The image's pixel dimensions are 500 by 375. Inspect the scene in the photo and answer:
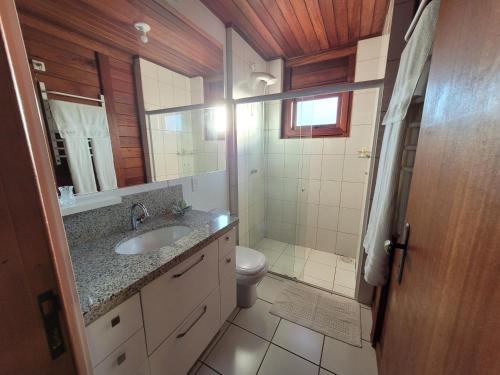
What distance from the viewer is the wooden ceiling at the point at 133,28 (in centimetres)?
88

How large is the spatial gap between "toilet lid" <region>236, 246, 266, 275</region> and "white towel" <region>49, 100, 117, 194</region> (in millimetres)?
1050

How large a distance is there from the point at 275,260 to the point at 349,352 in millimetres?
1114

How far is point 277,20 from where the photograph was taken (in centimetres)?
175

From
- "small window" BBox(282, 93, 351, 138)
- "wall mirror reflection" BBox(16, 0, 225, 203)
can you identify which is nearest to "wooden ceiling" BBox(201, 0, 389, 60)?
"wall mirror reflection" BBox(16, 0, 225, 203)

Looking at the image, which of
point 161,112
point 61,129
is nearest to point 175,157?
point 161,112

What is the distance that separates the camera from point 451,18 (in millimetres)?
572

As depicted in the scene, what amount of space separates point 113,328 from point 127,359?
17 centimetres

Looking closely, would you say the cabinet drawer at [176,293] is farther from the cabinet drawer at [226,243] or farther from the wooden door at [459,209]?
the wooden door at [459,209]

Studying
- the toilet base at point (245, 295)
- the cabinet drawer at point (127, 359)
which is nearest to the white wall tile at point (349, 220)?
the toilet base at point (245, 295)

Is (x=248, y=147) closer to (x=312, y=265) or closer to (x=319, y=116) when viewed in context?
(x=319, y=116)

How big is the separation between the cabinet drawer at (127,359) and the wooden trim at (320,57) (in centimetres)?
280

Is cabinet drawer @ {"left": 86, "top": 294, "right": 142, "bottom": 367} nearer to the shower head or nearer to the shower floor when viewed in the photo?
the shower floor

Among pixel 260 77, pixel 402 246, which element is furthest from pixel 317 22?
pixel 402 246

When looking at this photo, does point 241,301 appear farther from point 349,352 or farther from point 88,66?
point 88,66
